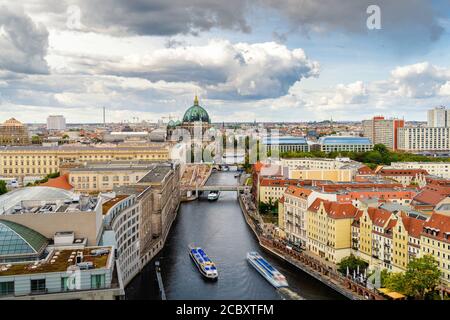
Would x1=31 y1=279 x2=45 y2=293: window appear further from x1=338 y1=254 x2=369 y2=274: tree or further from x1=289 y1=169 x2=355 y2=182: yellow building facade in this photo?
x1=289 y1=169 x2=355 y2=182: yellow building facade

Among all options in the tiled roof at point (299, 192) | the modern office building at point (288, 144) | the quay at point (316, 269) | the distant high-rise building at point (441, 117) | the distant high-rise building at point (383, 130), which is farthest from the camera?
the distant high-rise building at point (441, 117)

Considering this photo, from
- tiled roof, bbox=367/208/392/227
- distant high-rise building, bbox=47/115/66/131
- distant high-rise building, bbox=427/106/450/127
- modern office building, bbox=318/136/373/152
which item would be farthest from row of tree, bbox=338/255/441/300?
distant high-rise building, bbox=47/115/66/131

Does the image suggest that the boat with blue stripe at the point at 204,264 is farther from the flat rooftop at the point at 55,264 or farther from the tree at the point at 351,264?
the flat rooftop at the point at 55,264

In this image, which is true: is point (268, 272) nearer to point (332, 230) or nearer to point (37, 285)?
point (332, 230)

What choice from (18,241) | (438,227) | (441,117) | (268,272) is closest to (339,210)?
(268,272)

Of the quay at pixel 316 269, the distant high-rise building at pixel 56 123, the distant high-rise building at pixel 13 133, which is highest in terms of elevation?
the distant high-rise building at pixel 56 123

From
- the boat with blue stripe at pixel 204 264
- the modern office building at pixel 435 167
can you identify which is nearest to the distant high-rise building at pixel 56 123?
the modern office building at pixel 435 167
